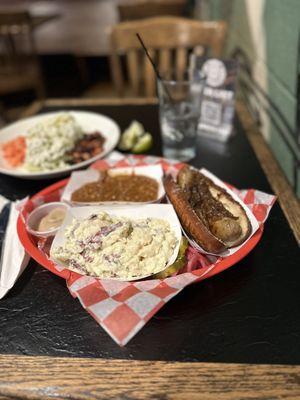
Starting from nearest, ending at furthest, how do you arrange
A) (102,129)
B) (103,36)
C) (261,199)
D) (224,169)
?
1. (261,199)
2. (224,169)
3. (102,129)
4. (103,36)

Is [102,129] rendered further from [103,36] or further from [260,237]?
[103,36]

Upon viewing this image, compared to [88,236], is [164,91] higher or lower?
higher

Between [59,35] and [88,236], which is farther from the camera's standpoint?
[59,35]

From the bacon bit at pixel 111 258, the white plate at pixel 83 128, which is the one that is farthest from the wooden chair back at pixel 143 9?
the bacon bit at pixel 111 258

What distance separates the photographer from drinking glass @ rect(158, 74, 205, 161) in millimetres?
1774

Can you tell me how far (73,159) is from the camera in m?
Result: 1.80

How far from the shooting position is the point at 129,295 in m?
0.98

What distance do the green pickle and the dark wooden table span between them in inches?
3.0

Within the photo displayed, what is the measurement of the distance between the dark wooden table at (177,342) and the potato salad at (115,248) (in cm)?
12

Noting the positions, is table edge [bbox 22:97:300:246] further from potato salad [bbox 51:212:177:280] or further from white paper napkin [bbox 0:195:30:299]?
white paper napkin [bbox 0:195:30:299]

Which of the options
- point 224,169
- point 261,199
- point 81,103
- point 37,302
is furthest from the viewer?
point 81,103

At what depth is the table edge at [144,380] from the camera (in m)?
0.82

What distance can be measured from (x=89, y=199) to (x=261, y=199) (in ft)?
2.24

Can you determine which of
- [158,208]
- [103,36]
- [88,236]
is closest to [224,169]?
[158,208]
